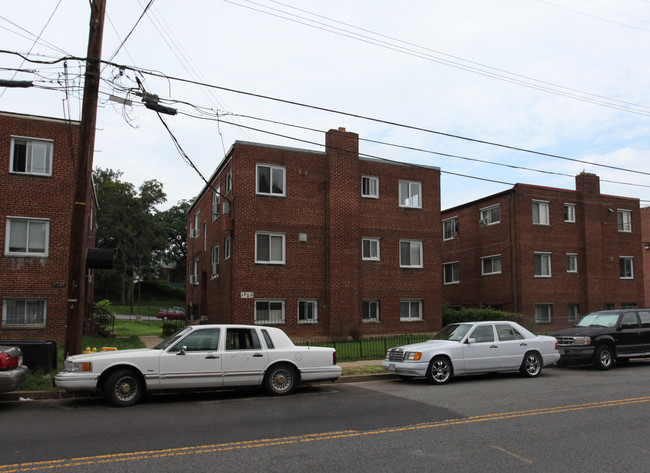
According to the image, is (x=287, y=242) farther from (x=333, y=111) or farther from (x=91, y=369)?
(x=91, y=369)

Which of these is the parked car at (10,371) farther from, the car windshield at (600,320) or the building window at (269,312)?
the car windshield at (600,320)

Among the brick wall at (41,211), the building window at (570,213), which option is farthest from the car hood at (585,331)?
the brick wall at (41,211)

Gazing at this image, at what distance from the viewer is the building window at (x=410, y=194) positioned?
2647cm

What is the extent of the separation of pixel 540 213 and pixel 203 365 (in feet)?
84.0

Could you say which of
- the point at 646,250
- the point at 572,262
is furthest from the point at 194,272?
the point at 646,250

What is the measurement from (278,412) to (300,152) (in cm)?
1644

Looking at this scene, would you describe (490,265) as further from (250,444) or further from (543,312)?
(250,444)

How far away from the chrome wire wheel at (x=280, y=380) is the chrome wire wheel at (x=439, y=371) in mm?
3402

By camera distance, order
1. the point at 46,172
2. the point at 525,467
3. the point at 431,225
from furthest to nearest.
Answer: the point at 431,225
the point at 46,172
the point at 525,467

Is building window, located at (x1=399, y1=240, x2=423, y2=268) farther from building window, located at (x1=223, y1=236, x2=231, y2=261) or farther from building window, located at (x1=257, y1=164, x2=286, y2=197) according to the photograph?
building window, located at (x1=223, y1=236, x2=231, y2=261)

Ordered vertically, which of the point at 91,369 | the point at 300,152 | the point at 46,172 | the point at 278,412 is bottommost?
the point at 278,412

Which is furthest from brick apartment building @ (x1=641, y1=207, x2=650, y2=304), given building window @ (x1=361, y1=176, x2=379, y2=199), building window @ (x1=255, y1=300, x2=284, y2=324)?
building window @ (x1=255, y1=300, x2=284, y2=324)

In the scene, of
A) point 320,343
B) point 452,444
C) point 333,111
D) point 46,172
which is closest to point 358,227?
point 320,343

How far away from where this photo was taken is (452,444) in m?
6.98
